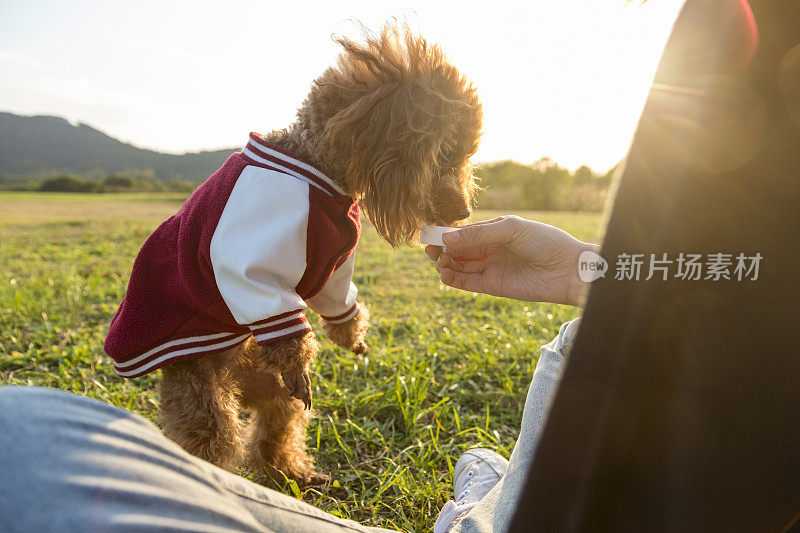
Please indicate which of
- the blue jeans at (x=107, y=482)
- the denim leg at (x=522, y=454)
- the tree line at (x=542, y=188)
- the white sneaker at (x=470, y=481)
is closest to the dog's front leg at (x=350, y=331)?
the white sneaker at (x=470, y=481)

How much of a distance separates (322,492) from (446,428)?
0.66 m

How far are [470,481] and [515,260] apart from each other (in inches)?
35.1

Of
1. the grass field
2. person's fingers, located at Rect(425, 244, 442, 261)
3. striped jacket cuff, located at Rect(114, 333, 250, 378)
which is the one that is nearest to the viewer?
striped jacket cuff, located at Rect(114, 333, 250, 378)

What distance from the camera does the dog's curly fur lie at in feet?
5.72

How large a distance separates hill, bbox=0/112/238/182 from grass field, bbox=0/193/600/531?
18398mm

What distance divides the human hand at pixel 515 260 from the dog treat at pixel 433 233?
0.18ft

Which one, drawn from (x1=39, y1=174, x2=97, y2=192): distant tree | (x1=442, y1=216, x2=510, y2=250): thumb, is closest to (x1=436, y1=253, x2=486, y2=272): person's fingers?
(x1=442, y1=216, x2=510, y2=250): thumb

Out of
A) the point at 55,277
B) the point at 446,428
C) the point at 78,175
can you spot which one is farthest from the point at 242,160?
the point at 78,175

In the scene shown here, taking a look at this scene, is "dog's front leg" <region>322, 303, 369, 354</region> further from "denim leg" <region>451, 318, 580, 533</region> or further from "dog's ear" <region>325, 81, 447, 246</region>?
"denim leg" <region>451, 318, 580, 533</region>

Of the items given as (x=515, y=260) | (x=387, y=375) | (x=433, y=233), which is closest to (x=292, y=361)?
(x=433, y=233)

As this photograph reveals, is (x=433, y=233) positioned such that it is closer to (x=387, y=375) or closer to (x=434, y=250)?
(x=434, y=250)

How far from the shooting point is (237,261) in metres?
1.50

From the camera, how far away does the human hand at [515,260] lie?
181cm

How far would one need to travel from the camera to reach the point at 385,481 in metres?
1.92
